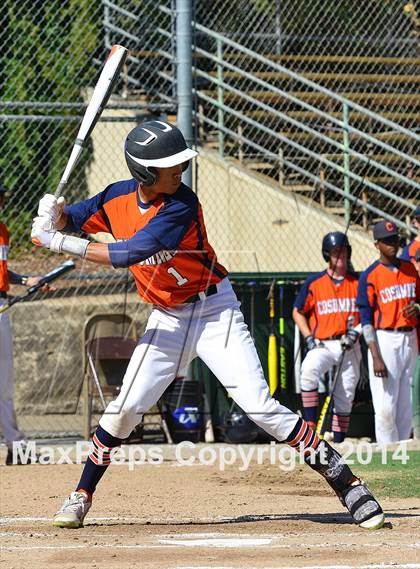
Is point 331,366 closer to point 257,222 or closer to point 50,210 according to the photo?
point 257,222

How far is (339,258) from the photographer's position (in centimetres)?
1041

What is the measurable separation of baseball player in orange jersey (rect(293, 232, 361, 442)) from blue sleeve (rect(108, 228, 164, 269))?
4.84 meters

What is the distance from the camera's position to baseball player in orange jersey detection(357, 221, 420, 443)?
9.90 meters

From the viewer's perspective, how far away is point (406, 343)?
10.1m

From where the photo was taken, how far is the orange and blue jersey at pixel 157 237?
557cm

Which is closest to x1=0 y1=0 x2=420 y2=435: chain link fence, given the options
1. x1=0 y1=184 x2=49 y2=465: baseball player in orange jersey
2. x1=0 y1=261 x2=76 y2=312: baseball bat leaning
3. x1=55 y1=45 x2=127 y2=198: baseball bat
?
x1=0 y1=184 x2=49 y2=465: baseball player in orange jersey

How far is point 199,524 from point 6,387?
3.56 metres

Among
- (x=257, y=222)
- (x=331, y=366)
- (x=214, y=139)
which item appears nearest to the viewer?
(x=331, y=366)

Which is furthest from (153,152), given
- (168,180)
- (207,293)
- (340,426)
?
(340,426)

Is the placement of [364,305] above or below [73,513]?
above

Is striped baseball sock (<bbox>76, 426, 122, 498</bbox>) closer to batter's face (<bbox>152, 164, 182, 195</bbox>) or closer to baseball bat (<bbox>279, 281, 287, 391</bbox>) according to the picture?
batter's face (<bbox>152, 164, 182, 195</bbox>)

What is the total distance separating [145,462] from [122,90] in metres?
5.17

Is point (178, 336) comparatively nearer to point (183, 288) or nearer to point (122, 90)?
point (183, 288)

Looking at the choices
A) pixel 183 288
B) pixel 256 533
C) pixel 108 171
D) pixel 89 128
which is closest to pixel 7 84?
→ pixel 108 171
